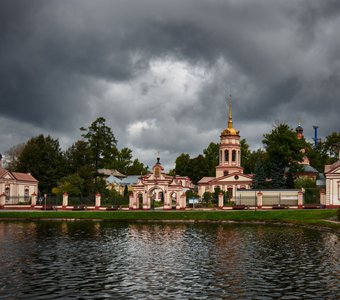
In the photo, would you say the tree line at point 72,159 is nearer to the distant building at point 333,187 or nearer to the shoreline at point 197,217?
the shoreline at point 197,217

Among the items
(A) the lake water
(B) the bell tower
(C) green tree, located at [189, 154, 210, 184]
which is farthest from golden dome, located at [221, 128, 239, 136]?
(A) the lake water

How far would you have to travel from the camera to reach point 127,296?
16.3 m

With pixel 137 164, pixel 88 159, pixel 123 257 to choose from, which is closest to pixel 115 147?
pixel 88 159

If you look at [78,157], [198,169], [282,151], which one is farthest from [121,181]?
[282,151]

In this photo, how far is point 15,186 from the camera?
8388 centimetres

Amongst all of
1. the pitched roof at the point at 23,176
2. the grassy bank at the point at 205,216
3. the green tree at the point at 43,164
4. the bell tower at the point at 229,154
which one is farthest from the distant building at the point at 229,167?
the grassy bank at the point at 205,216

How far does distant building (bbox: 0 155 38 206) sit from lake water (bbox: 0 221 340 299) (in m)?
49.7

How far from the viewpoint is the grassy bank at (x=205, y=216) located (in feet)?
163

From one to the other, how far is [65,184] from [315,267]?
64776 millimetres

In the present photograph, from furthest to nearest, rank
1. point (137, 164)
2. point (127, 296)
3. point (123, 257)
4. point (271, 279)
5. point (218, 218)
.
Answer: point (137, 164)
point (218, 218)
point (123, 257)
point (271, 279)
point (127, 296)

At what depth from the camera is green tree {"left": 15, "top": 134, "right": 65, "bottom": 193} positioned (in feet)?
314

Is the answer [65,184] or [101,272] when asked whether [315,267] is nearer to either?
[101,272]

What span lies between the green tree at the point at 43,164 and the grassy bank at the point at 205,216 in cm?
3688

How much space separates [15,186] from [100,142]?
23.6 m
